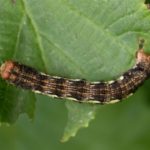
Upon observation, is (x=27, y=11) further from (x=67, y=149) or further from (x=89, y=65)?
(x=67, y=149)

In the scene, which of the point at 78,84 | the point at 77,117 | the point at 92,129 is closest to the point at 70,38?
the point at 78,84

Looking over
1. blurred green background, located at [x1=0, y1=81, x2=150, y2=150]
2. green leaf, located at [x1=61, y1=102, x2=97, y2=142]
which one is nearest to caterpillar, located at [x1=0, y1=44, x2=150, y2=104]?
green leaf, located at [x1=61, y1=102, x2=97, y2=142]

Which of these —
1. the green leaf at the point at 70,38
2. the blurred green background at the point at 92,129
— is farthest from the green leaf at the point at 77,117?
the blurred green background at the point at 92,129

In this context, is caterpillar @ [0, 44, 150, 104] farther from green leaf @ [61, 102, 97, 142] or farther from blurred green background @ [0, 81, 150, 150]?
blurred green background @ [0, 81, 150, 150]

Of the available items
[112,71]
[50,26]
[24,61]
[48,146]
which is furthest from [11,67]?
[48,146]

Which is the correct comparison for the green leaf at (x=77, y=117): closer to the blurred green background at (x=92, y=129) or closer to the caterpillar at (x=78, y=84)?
the caterpillar at (x=78, y=84)

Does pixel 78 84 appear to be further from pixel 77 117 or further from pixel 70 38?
pixel 70 38
